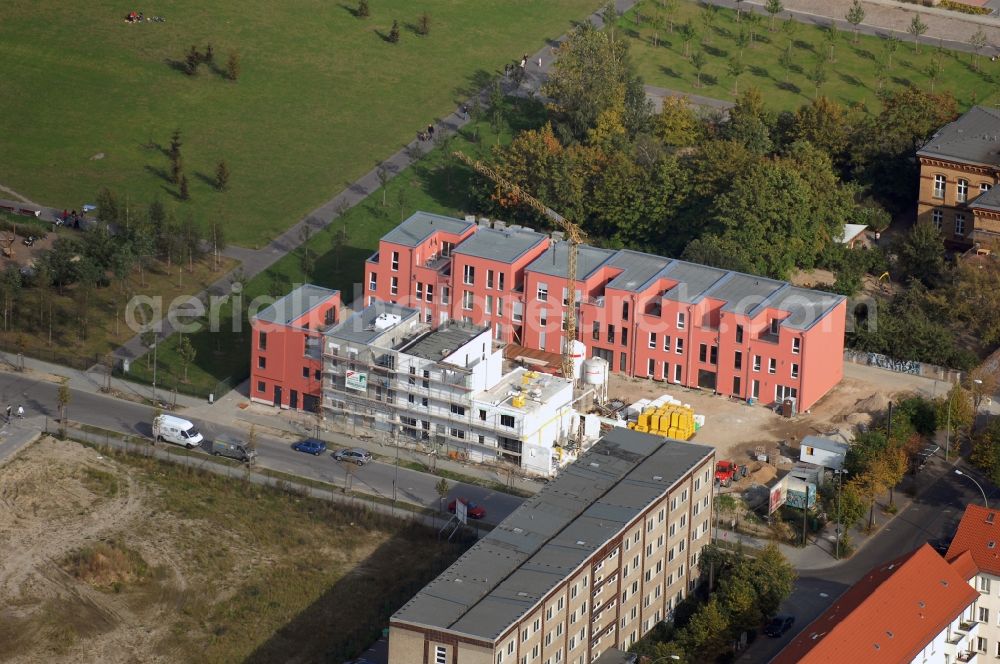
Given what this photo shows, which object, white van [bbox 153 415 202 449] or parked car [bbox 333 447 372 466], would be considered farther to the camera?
white van [bbox 153 415 202 449]

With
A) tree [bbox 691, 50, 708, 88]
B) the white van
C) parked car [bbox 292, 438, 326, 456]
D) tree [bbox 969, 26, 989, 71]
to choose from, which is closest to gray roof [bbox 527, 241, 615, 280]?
parked car [bbox 292, 438, 326, 456]

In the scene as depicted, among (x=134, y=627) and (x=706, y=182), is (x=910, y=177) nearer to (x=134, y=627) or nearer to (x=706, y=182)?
(x=706, y=182)

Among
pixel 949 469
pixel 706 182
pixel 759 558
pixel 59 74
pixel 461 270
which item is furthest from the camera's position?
pixel 59 74

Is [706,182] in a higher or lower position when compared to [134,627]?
higher

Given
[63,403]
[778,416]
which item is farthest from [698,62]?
[63,403]

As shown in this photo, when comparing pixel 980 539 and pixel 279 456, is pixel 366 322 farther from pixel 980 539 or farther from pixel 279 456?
pixel 980 539

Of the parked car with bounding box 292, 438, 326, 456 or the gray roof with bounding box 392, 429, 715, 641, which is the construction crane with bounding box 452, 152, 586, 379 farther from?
the gray roof with bounding box 392, 429, 715, 641

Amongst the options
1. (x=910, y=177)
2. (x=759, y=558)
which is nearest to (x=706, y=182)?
(x=910, y=177)

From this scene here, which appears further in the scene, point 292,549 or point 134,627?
point 292,549
